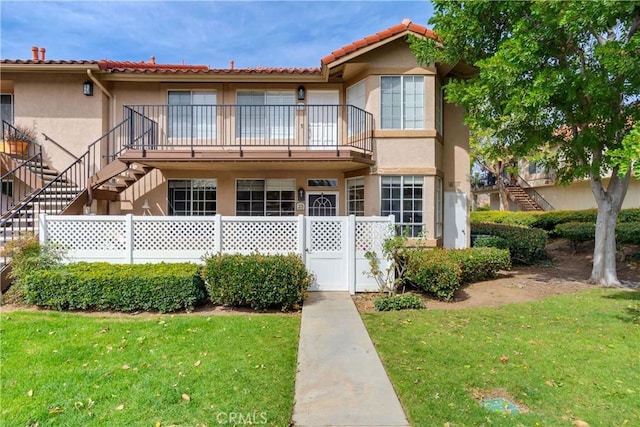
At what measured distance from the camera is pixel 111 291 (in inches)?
267

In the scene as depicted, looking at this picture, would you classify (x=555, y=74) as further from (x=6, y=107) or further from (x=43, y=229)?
(x=6, y=107)

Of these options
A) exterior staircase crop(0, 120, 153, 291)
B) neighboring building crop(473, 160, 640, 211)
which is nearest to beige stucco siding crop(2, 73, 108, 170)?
exterior staircase crop(0, 120, 153, 291)

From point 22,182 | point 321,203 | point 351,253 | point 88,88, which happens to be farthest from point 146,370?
point 88,88

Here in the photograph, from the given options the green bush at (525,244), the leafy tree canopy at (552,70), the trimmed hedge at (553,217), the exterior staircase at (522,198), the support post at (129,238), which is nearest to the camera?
the leafy tree canopy at (552,70)

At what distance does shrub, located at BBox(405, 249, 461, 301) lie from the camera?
7.48 m

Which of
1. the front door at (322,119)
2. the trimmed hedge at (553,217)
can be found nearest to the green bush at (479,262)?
the front door at (322,119)

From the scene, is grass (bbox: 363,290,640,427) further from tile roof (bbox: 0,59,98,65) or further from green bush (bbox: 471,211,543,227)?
green bush (bbox: 471,211,543,227)

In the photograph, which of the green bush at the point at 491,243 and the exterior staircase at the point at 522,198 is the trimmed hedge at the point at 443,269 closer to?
the green bush at the point at 491,243

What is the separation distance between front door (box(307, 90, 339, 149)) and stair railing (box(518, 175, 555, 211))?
24743mm

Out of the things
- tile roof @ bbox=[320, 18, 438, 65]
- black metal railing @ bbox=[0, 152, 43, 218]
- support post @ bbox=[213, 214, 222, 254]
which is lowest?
support post @ bbox=[213, 214, 222, 254]

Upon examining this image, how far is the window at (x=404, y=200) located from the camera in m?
10.5

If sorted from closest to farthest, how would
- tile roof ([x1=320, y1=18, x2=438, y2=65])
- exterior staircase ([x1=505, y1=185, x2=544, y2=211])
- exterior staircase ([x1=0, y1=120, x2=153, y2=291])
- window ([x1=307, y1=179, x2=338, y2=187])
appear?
exterior staircase ([x1=0, y1=120, x2=153, y2=291]) < tile roof ([x1=320, y1=18, x2=438, y2=65]) < window ([x1=307, y1=179, x2=338, y2=187]) < exterior staircase ([x1=505, y1=185, x2=544, y2=211])

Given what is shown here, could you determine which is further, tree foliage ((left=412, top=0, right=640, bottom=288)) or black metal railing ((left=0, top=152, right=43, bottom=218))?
black metal railing ((left=0, top=152, right=43, bottom=218))

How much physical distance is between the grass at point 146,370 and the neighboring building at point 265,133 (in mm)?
5412
